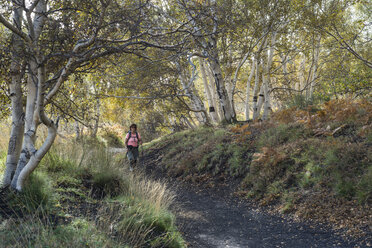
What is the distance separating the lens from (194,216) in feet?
20.8

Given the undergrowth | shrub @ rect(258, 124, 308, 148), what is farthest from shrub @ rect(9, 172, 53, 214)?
shrub @ rect(258, 124, 308, 148)

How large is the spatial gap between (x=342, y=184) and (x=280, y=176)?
5.27ft

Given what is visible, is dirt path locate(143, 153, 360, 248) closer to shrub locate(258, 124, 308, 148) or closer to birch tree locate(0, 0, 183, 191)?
shrub locate(258, 124, 308, 148)

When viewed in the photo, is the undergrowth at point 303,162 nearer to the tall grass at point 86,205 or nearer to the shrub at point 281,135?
the shrub at point 281,135

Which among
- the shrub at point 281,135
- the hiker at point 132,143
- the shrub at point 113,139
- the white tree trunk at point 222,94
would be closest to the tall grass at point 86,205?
the hiker at point 132,143

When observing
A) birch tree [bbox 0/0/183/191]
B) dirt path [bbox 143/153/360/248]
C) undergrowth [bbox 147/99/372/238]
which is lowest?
dirt path [bbox 143/153/360/248]

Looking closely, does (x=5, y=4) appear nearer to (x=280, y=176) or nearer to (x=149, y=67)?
(x=280, y=176)

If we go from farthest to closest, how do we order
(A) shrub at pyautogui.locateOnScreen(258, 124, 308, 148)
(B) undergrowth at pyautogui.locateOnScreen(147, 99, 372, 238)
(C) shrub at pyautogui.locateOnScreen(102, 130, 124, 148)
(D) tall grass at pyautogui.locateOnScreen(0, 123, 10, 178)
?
1. (C) shrub at pyautogui.locateOnScreen(102, 130, 124, 148)
2. (A) shrub at pyautogui.locateOnScreen(258, 124, 308, 148)
3. (D) tall grass at pyautogui.locateOnScreen(0, 123, 10, 178)
4. (B) undergrowth at pyautogui.locateOnScreen(147, 99, 372, 238)

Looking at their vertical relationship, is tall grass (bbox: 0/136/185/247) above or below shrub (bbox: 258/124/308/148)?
below

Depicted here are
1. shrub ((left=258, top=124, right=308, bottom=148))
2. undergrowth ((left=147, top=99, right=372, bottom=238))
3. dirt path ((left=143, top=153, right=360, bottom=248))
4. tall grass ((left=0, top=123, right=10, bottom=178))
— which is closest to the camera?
dirt path ((left=143, top=153, right=360, bottom=248))

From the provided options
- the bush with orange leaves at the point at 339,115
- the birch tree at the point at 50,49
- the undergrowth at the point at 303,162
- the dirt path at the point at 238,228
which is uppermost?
the birch tree at the point at 50,49

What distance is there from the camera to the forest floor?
474 centimetres

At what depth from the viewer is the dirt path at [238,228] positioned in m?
4.73

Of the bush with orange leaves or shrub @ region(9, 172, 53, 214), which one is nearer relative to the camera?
shrub @ region(9, 172, 53, 214)
